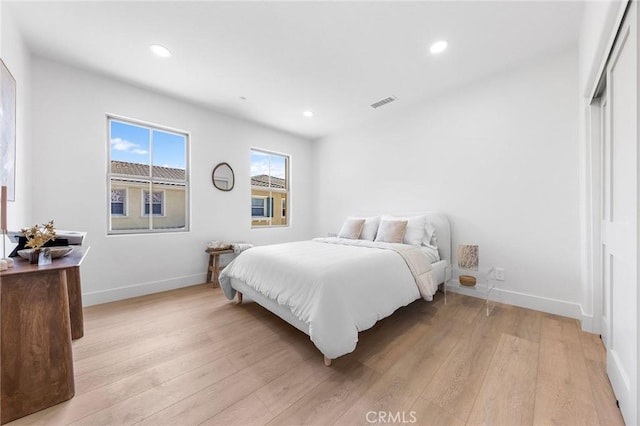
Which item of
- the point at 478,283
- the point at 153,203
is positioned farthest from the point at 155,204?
the point at 478,283

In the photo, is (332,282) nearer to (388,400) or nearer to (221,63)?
(388,400)

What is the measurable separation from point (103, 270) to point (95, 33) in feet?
8.00

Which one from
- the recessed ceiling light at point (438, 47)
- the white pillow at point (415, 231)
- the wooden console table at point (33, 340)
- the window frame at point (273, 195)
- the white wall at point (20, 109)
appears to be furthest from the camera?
the window frame at point (273, 195)

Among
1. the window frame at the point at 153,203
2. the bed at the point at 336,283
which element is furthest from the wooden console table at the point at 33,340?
the window frame at the point at 153,203

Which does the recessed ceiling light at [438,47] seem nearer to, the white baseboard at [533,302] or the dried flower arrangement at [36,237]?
the white baseboard at [533,302]

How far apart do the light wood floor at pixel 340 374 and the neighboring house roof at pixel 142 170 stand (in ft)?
5.66

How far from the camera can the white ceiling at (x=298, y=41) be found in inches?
74.0

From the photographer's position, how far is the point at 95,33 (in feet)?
6.96

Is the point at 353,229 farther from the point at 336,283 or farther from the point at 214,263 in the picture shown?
the point at 214,263

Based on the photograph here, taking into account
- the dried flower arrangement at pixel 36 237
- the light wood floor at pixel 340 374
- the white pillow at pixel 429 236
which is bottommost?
the light wood floor at pixel 340 374

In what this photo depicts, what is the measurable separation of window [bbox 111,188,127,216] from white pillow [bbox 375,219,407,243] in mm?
3324

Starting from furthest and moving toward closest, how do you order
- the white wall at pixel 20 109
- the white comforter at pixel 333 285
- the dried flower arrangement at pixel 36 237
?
the white wall at pixel 20 109, the white comforter at pixel 333 285, the dried flower arrangement at pixel 36 237

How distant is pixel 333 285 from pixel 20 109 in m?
3.16

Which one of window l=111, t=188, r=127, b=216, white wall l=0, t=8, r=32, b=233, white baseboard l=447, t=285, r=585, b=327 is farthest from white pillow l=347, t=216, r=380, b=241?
white wall l=0, t=8, r=32, b=233
